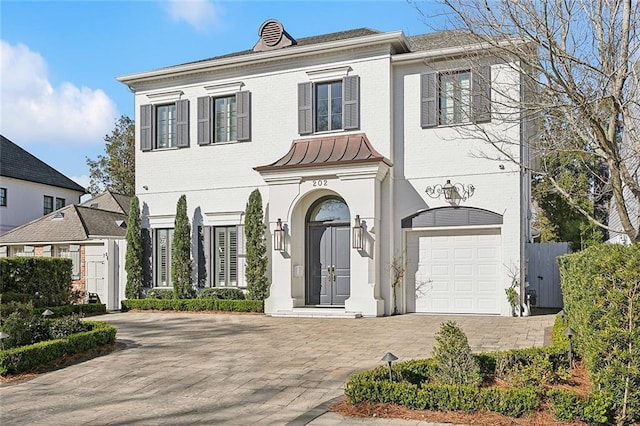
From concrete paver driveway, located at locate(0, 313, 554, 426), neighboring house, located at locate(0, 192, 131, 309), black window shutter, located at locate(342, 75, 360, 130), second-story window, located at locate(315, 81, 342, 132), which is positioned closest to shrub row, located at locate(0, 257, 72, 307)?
neighboring house, located at locate(0, 192, 131, 309)

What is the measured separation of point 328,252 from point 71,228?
1005 centimetres

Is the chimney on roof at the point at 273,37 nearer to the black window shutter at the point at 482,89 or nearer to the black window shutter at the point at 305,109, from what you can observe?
the black window shutter at the point at 305,109

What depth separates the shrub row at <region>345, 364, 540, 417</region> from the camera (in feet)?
16.9

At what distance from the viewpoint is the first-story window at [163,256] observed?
16.8m

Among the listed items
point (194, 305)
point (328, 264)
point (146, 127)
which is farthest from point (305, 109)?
point (194, 305)

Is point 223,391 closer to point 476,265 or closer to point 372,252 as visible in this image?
point 372,252

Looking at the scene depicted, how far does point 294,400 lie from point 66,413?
7.91 feet

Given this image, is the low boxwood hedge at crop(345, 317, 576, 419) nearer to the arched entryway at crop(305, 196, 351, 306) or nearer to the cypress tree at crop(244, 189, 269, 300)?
the arched entryway at crop(305, 196, 351, 306)

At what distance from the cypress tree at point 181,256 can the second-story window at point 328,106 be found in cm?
478

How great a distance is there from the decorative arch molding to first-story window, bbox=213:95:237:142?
5902 millimetres

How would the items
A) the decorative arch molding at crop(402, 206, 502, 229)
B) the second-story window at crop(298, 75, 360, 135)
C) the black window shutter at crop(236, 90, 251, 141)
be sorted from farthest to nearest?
the black window shutter at crop(236, 90, 251, 141) < the second-story window at crop(298, 75, 360, 135) < the decorative arch molding at crop(402, 206, 502, 229)

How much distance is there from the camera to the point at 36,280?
14.8m

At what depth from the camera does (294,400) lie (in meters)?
6.11

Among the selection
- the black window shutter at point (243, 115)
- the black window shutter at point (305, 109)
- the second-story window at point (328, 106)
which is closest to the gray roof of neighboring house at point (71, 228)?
the black window shutter at point (243, 115)
